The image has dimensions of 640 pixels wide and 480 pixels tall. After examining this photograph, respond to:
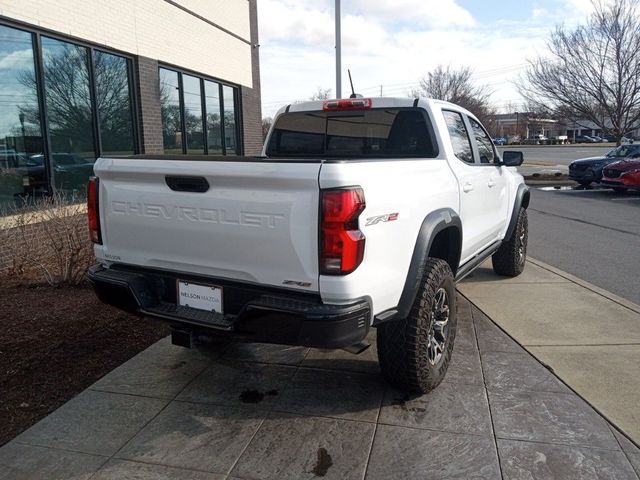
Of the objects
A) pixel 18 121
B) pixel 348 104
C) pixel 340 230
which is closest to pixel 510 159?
pixel 348 104

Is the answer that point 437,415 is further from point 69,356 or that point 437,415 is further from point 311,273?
point 69,356

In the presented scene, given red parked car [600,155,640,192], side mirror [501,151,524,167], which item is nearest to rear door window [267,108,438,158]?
side mirror [501,151,524,167]

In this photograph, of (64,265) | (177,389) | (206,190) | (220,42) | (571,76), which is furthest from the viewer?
(571,76)

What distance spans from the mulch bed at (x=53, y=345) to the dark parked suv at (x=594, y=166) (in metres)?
17.3

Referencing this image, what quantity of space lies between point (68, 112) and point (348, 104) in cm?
518

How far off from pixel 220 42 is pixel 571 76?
1462 cm

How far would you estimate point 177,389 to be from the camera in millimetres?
3746

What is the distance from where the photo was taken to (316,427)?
10.6 feet

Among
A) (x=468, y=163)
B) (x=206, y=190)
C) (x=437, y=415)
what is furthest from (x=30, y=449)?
(x=468, y=163)

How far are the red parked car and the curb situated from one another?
392 inches

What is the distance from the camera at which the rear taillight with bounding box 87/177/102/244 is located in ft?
11.3

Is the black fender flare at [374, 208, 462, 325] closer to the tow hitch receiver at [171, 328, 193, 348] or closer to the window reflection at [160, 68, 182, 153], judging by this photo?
the tow hitch receiver at [171, 328, 193, 348]

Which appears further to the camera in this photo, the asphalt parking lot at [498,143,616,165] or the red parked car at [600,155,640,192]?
the asphalt parking lot at [498,143,616,165]

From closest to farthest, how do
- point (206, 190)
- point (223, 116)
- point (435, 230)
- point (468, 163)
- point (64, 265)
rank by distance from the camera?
point (206, 190), point (435, 230), point (468, 163), point (64, 265), point (223, 116)
